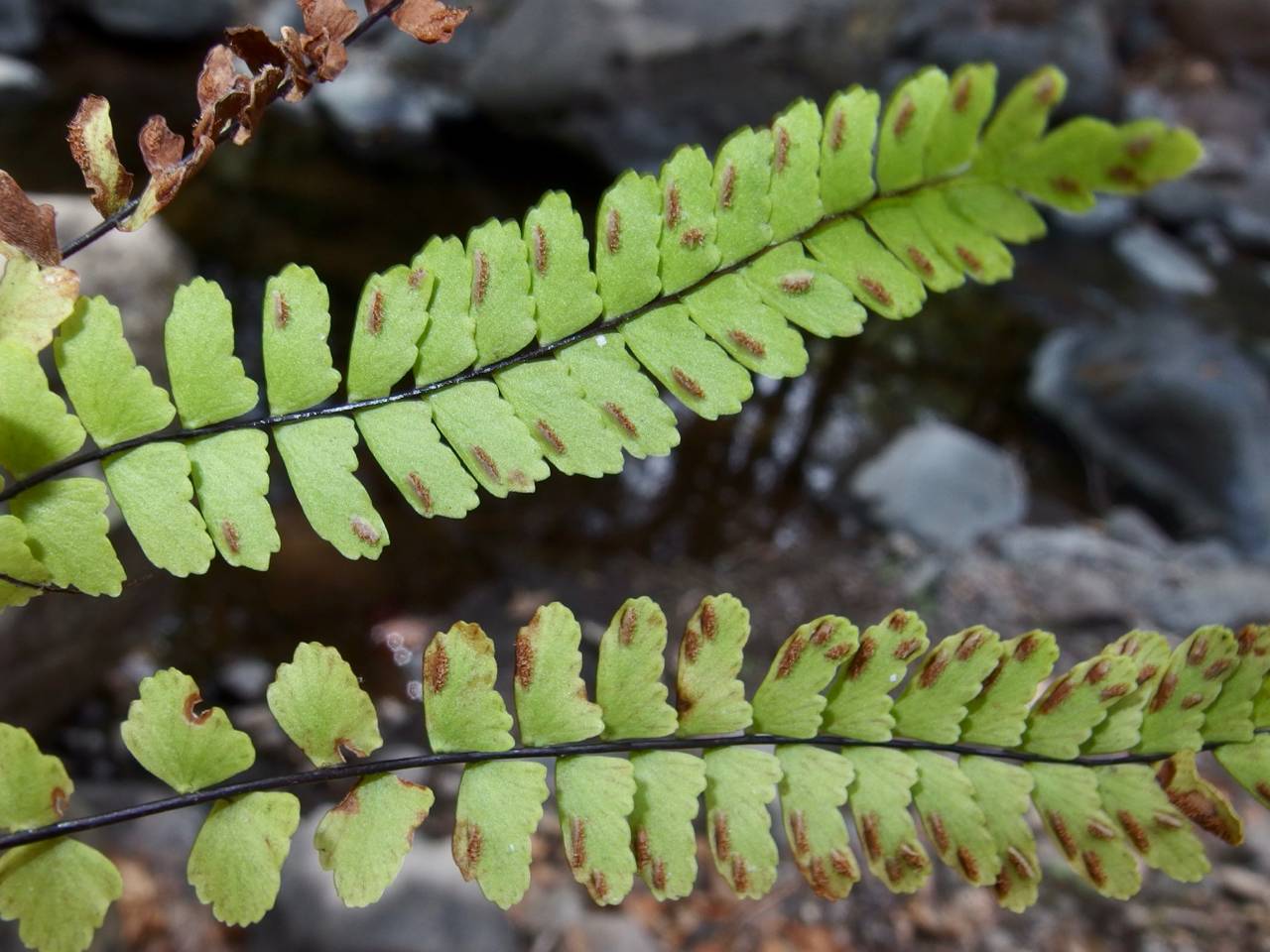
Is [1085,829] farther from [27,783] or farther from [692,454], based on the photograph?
[692,454]

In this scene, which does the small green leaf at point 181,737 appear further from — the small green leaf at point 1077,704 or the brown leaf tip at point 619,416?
the small green leaf at point 1077,704

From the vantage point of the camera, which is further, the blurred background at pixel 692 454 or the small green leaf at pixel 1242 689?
the blurred background at pixel 692 454

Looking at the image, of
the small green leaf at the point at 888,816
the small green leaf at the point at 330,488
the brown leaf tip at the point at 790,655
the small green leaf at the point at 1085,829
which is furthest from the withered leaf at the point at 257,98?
the small green leaf at the point at 1085,829

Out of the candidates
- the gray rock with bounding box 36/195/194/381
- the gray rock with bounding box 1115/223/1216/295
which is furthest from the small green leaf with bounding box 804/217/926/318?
the gray rock with bounding box 1115/223/1216/295

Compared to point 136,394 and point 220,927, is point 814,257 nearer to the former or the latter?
point 136,394

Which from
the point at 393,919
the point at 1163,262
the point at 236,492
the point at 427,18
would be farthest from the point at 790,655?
the point at 1163,262

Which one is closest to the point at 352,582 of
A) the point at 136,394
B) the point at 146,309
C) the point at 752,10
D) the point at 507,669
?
the point at 507,669
